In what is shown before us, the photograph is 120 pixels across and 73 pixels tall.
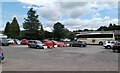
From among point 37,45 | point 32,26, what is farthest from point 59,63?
point 32,26

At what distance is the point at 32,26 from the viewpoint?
9956cm

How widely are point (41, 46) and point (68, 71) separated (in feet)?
91.5

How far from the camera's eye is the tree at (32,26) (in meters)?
94.6

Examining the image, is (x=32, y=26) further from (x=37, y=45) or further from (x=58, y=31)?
(x=37, y=45)

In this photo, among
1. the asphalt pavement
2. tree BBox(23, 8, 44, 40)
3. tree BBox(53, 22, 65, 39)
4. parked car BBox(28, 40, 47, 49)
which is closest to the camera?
the asphalt pavement

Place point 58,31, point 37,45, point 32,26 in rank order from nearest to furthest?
point 37,45 < point 32,26 < point 58,31

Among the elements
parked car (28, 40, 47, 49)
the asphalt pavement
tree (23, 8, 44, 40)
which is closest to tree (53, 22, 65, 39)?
tree (23, 8, 44, 40)

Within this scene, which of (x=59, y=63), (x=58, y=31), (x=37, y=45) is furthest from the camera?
(x=58, y=31)

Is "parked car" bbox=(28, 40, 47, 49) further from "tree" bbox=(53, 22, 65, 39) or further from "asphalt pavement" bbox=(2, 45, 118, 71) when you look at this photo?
"tree" bbox=(53, 22, 65, 39)

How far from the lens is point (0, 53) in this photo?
54.3ft

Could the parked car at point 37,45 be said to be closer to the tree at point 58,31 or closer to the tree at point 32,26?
the tree at point 32,26

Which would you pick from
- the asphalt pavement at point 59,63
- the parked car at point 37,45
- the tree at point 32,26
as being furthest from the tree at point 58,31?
the asphalt pavement at point 59,63

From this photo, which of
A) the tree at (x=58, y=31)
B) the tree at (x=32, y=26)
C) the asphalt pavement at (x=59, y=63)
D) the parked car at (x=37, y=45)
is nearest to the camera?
the asphalt pavement at (x=59, y=63)

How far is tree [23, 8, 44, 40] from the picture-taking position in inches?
3723
